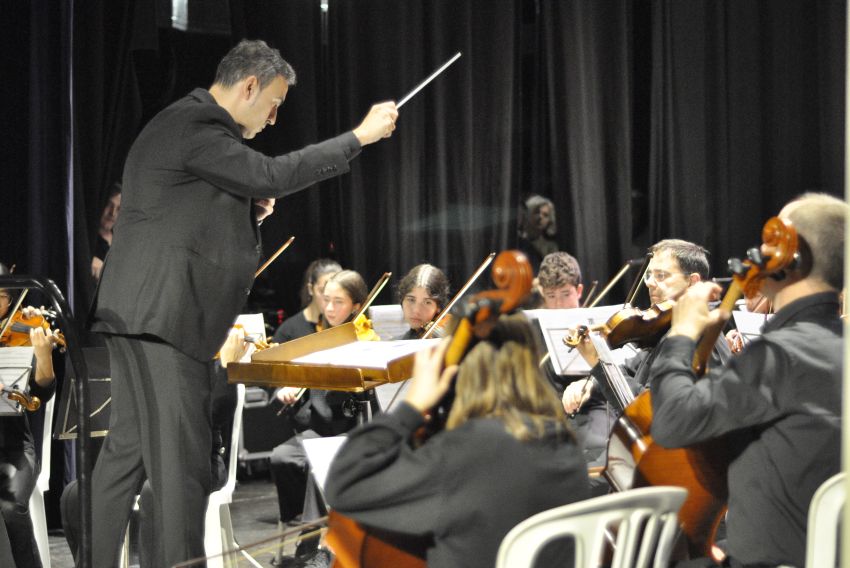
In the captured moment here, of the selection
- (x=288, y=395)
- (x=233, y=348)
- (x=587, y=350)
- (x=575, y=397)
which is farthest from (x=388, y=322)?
(x=587, y=350)

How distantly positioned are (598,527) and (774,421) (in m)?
0.47

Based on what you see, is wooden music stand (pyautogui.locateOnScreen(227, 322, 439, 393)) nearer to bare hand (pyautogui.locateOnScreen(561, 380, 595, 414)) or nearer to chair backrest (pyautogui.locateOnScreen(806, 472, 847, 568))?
chair backrest (pyautogui.locateOnScreen(806, 472, 847, 568))

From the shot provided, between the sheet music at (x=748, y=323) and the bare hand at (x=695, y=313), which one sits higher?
the bare hand at (x=695, y=313)

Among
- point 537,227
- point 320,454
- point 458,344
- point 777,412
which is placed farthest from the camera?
A: point 537,227

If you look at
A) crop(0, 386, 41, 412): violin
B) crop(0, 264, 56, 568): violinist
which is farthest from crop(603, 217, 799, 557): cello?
crop(0, 386, 41, 412): violin

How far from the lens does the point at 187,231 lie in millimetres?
2305

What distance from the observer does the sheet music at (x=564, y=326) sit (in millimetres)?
3373

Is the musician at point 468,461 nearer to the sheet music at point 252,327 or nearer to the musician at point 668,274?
the musician at point 668,274

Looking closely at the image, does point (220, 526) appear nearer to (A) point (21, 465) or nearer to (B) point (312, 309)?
(A) point (21, 465)

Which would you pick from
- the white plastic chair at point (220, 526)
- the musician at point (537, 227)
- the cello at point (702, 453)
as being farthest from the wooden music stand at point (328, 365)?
the musician at point (537, 227)

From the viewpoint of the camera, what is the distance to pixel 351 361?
2.24 meters

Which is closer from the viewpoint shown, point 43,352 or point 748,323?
point 748,323

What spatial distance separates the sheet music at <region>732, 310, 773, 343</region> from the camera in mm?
3268

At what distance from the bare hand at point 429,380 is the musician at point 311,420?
246 centimetres
